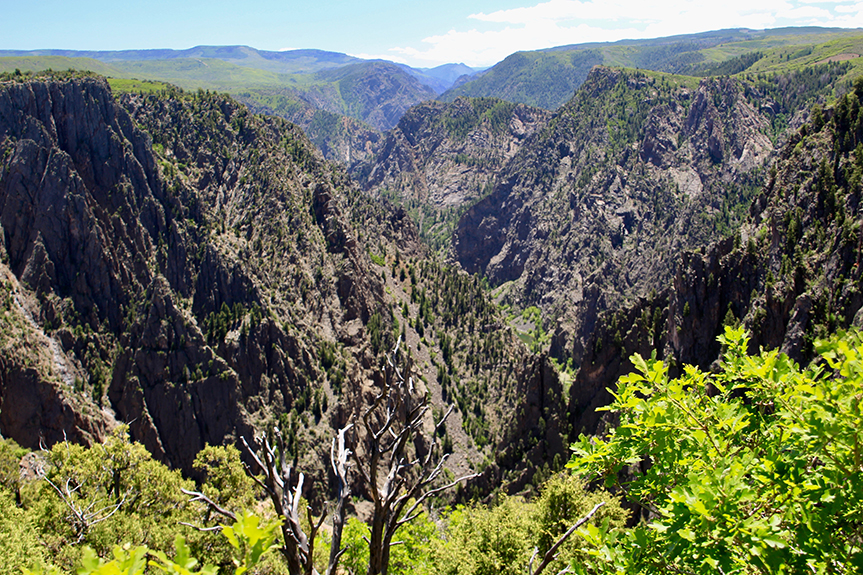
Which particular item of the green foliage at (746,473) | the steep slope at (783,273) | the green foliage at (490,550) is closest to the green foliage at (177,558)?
the green foliage at (746,473)

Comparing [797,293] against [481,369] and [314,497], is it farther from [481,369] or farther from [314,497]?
[481,369]

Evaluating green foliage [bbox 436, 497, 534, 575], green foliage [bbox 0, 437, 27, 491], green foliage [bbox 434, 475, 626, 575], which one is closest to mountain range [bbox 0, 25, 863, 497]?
green foliage [bbox 434, 475, 626, 575]

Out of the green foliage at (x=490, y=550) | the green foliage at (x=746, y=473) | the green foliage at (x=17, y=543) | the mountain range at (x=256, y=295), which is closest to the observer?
the green foliage at (x=746, y=473)

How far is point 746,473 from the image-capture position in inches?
372

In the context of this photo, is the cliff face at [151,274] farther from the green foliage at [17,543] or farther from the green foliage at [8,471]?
the green foliage at [17,543]

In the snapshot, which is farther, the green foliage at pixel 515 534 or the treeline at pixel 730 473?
the green foliage at pixel 515 534

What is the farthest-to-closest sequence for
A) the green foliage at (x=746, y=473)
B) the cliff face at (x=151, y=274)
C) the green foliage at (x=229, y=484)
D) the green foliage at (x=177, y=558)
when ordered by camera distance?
1. the cliff face at (x=151, y=274)
2. the green foliage at (x=229, y=484)
3. the green foliage at (x=746, y=473)
4. the green foliage at (x=177, y=558)

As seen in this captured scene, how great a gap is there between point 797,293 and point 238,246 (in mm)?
100862

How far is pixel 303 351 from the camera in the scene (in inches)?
4195

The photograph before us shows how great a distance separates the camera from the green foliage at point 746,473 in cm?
778

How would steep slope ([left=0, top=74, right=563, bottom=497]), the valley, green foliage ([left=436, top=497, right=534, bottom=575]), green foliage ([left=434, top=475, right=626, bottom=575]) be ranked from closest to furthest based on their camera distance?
green foliage ([left=436, top=497, right=534, bottom=575]) < green foliage ([left=434, top=475, right=626, bottom=575]) < the valley < steep slope ([left=0, top=74, right=563, bottom=497])

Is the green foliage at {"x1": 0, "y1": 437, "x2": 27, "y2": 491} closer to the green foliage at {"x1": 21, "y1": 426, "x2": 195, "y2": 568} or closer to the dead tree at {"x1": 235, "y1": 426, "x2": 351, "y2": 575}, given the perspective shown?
the green foliage at {"x1": 21, "y1": 426, "x2": 195, "y2": 568}

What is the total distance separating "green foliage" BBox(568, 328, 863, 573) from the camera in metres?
7.78

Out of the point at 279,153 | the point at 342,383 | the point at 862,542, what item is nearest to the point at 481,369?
the point at 342,383
